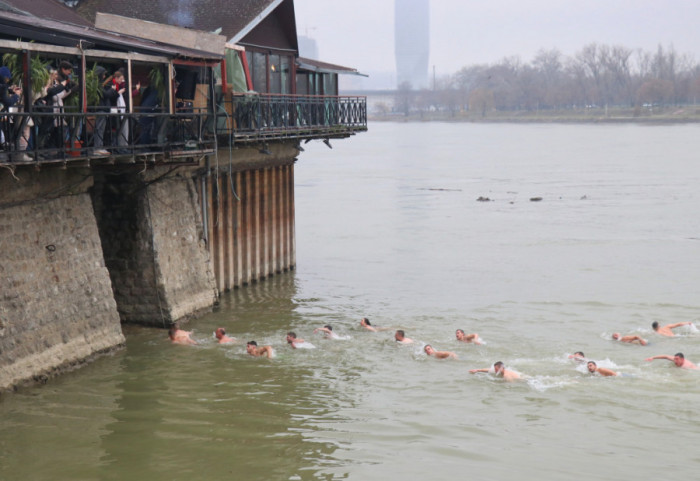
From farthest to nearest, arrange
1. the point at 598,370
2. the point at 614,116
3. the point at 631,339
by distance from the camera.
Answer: the point at 614,116, the point at 631,339, the point at 598,370

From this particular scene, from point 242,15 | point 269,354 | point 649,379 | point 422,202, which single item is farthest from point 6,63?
point 422,202

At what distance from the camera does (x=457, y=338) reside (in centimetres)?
2323

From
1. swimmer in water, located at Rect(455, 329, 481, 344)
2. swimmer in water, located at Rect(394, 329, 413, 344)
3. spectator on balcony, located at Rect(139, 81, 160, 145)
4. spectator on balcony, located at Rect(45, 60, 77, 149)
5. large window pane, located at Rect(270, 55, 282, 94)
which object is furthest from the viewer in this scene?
large window pane, located at Rect(270, 55, 282, 94)

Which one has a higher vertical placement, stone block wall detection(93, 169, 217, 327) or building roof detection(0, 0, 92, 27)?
building roof detection(0, 0, 92, 27)

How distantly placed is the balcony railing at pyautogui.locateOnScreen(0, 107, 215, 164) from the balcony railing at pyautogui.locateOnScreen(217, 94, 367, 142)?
1.53m

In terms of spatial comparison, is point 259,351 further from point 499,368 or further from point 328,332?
point 499,368

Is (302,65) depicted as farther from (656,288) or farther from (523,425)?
(523,425)

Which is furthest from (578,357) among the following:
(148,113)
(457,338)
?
(148,113)

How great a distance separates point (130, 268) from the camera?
74.0 feet

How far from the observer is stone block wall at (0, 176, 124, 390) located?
17453 millimetres

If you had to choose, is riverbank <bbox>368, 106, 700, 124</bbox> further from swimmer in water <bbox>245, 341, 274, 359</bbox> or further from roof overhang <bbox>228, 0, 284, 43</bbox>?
swimmer in water <bbox>245, 341, 274, 359</bbox>

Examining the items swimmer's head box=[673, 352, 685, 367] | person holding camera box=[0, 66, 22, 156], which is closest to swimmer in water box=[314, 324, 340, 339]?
swimmer's head box=[673, 352, 685, 367]

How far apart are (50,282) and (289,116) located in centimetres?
1220

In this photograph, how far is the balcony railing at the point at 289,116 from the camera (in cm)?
2533
